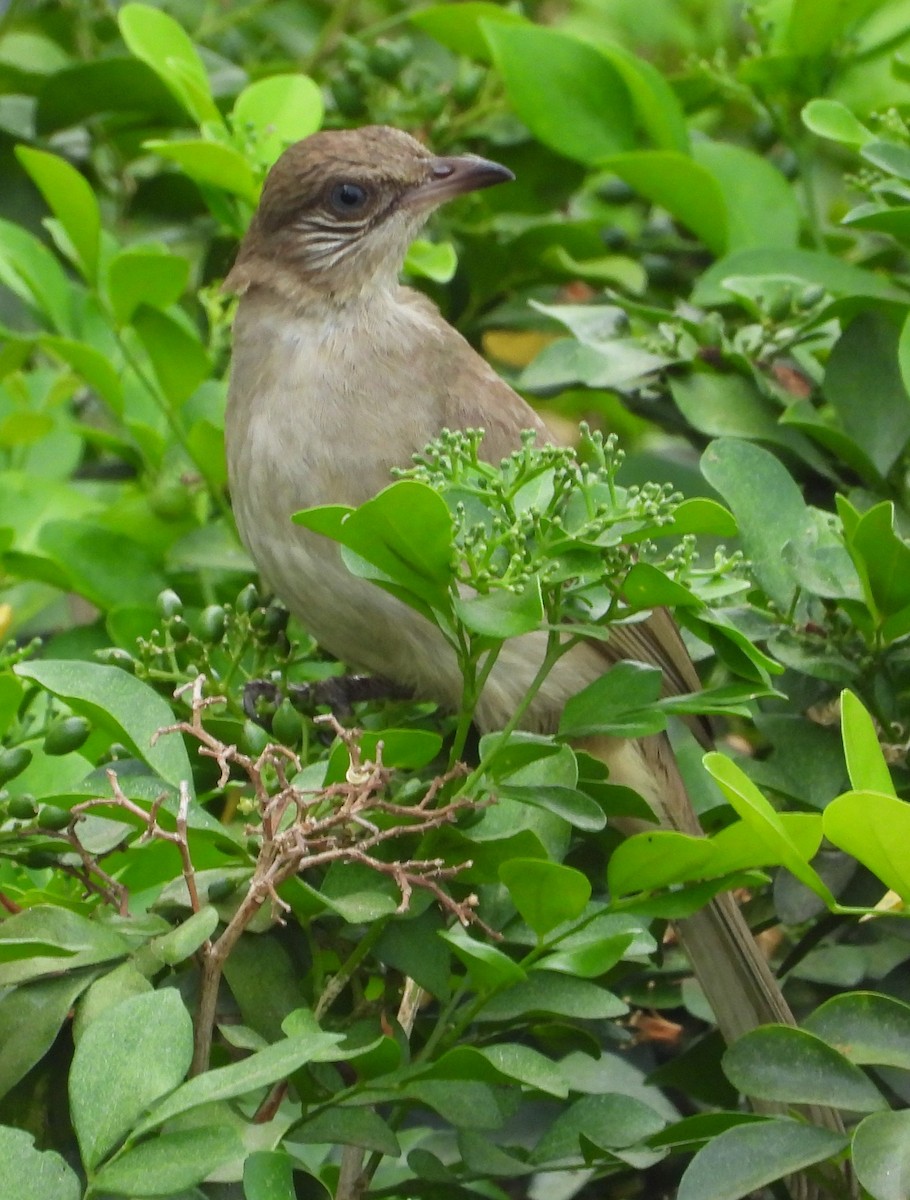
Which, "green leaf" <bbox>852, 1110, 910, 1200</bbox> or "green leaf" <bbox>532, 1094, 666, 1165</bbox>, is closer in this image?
"green leaf" <bbox>852, 1110, 910, 1200</bbox>

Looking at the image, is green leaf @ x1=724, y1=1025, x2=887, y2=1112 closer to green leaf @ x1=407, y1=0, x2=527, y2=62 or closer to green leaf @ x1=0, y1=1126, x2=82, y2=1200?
green leaf @ x1=0, y1=1126, x2=82, y2=1200

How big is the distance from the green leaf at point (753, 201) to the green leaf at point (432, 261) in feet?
1.60

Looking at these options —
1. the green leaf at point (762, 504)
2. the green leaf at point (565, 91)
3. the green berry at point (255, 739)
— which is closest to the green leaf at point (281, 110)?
the green leaf at point (565, 91)

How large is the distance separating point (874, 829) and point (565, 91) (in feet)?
6.32

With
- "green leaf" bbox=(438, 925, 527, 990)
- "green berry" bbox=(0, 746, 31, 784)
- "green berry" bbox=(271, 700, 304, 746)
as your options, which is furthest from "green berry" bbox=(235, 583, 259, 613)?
"green leaf" bbox=(438, 925, 527, 990)

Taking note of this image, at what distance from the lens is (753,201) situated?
3129 millimetres

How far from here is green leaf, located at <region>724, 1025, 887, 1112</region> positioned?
5.83ft

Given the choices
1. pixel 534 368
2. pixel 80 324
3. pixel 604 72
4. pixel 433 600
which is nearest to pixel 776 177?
pixel 604 72

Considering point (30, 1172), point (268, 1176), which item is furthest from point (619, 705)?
point (30, 1172)

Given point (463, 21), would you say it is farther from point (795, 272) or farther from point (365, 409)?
point (795, 272)

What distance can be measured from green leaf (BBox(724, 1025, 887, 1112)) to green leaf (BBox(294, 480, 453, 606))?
60 centimetres

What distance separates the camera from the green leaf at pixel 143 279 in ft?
9.19

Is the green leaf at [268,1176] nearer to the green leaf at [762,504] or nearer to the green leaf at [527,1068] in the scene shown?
the green leaf at [527,1068]

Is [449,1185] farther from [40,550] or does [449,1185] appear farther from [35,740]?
[40,550]
